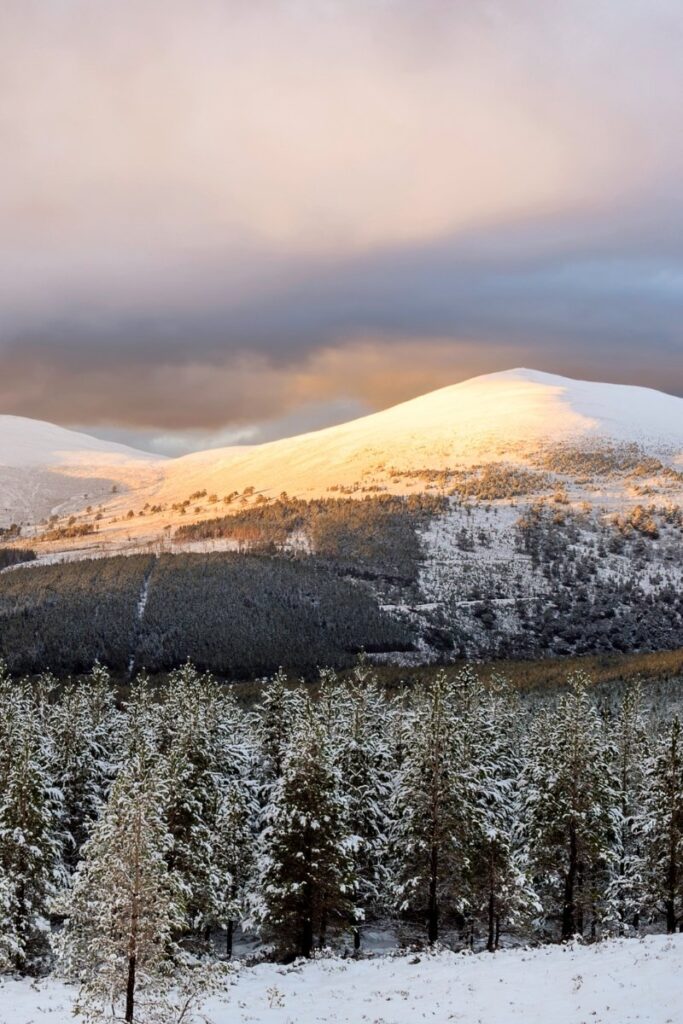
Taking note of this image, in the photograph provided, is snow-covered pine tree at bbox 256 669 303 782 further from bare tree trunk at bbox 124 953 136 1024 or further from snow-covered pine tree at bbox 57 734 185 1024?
bare tree trunk at bbox 124 953 136 1024

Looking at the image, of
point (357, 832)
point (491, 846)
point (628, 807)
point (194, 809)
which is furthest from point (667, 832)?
point (194, 809)

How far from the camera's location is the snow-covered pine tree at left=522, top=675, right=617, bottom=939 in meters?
44.5

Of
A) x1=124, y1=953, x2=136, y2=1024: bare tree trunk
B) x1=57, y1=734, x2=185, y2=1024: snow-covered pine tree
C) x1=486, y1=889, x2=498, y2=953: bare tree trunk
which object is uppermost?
x1=57, y1=734, x2=185, y2=1024: snow-covered pine tree

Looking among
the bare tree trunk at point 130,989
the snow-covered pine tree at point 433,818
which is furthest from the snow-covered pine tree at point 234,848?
the bare tree trunk at point 130,989

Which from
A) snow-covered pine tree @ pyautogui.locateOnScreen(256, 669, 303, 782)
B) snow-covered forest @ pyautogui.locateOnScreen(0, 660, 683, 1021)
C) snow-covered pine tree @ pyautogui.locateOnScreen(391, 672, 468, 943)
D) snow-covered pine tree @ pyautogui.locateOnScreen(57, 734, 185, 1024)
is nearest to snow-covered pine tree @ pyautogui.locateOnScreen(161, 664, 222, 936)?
snow-covered forest @ pyautogui.locateOnScreen(0, 660, 683, 1021)

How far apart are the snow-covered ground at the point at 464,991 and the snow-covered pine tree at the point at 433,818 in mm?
5699

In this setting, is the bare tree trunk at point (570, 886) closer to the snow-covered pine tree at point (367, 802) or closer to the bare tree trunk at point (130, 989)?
the snow-covered pine tree at point (367, 802)

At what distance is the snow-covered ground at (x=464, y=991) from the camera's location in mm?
26609

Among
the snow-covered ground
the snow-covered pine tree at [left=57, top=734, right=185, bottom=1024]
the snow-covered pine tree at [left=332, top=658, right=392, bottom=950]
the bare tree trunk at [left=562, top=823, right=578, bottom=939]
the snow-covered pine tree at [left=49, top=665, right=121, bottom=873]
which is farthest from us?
the snow-covered pine tree at [left=49, top=665, right=121, bottom=873]

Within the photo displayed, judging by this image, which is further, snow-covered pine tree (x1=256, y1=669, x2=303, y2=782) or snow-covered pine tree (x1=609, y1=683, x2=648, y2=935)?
snow-covered pine tree (x1=256, y1=669, x2=303, y2=782)

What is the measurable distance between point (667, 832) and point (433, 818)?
470 inches

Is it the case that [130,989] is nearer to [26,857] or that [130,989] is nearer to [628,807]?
[26,857]

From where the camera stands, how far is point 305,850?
1617 inches

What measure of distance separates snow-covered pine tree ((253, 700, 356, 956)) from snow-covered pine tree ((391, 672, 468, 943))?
3.17m
